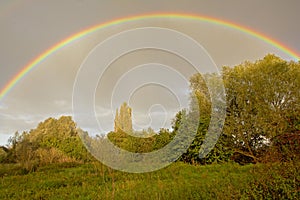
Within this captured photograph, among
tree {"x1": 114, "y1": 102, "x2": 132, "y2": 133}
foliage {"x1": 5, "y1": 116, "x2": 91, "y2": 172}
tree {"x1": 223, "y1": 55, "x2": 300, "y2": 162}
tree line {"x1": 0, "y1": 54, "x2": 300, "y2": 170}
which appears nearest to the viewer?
foliage {"x1": 5, "y1": 116, "x2": 91, "y2": 172}

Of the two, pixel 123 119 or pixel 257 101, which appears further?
pixel 123 119

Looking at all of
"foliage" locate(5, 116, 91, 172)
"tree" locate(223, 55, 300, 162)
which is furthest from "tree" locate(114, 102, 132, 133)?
"tree" locate(223, 55, 300, 162)

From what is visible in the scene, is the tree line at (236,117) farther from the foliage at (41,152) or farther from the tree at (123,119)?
the tree at (123,119)

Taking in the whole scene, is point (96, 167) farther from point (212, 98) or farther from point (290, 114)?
point (290, 114)

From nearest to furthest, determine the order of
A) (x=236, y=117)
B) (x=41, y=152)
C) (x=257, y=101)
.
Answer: (x=41, y=152), (x=257, y=101), (x=236, y=117)

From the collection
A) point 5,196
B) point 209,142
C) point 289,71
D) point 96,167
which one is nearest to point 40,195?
point 5,196

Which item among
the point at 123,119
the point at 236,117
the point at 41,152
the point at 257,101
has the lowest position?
the point at 41,152

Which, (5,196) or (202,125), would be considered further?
(202,125)

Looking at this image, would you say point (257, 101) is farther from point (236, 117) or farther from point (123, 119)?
point (123, 119)

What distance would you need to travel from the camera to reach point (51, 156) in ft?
64.3

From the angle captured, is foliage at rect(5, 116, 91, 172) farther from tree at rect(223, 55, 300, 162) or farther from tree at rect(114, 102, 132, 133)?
tree at rect(223, 55, 300, 162)

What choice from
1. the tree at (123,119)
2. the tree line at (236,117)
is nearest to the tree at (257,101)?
the tree line at (236,117)

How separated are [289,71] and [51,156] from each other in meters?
19.4

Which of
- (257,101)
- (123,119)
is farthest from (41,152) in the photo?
(257,101)
